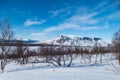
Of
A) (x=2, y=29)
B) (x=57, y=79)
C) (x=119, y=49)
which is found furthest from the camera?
(x=119, y=49)

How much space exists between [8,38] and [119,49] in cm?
1971

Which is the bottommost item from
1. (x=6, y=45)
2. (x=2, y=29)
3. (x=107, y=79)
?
(x=107, y=79)

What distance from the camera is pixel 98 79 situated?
40.8 feet

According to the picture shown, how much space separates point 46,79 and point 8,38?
58.9ft

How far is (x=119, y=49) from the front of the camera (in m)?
34.8

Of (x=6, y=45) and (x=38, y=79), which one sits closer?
(x=38, y=79)

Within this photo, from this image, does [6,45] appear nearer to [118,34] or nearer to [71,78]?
[71,78]

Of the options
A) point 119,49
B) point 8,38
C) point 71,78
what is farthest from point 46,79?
point 119,49

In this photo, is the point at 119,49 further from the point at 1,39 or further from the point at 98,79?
the point at 98,79

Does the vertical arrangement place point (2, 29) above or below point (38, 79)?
above

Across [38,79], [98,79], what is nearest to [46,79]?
[38,79]

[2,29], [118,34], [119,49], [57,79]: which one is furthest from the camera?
[118,34]

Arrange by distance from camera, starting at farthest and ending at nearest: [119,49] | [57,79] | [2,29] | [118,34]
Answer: [118,34], [119,49], [2,29], [57,79]

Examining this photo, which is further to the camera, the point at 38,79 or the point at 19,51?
the point at 19,51
